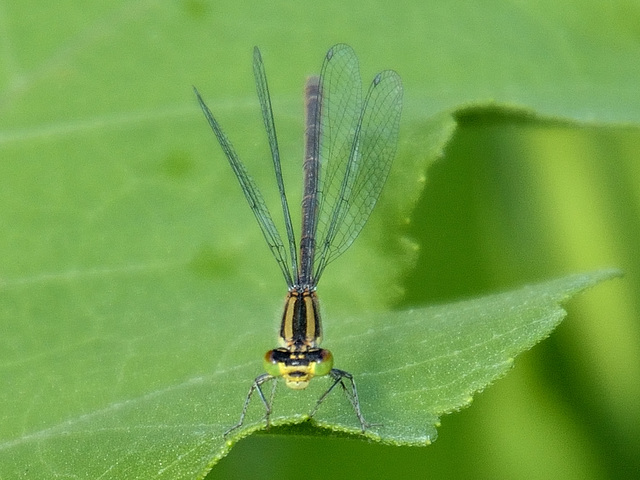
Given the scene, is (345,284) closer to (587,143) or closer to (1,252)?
(1,252)

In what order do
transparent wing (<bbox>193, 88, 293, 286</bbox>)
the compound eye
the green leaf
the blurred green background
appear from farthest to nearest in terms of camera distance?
the blurred green background < transparent wing (<bbox>193, 88, 293, 286</bbox>) < the compound eye < the green leaf

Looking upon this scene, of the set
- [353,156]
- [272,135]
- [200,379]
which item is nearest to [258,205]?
[272,135]

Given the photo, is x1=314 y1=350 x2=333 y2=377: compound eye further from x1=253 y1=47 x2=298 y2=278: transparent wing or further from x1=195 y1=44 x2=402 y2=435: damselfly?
x1=253 y1=47 x2=298 y2=278: transparent wing

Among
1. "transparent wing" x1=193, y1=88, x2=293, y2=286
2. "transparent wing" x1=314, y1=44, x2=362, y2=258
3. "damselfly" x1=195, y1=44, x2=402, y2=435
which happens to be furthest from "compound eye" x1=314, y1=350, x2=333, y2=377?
"transparent wing" x1=314, y1=44, x2=362, y2=258

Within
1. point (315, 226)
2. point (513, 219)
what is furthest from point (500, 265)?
point (315, 226)

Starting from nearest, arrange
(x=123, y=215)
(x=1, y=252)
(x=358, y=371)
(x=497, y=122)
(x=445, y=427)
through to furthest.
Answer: (x=358, y=371), (x=1, y=252), (x=123, y=215), (x=497, y=122), (x=445, y=427)

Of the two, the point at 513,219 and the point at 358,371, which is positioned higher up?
the point at 513,219

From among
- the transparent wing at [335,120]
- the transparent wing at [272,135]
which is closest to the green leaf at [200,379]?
the transparent wing at [272,135]
